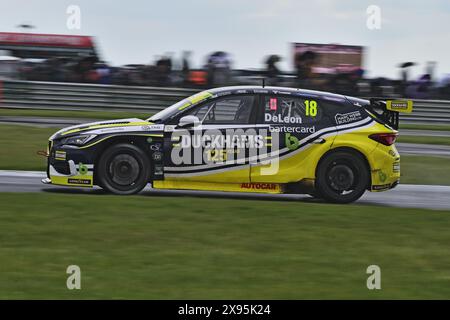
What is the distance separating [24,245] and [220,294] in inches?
91.5

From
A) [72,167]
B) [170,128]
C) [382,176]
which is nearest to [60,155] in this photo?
[72,167]

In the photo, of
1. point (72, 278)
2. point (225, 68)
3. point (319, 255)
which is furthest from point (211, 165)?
point (225, 68)

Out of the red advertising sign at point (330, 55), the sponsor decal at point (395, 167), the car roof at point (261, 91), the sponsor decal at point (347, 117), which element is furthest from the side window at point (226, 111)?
the red advertising sign at point (330, 55)

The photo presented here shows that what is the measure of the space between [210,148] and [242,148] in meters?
0.41

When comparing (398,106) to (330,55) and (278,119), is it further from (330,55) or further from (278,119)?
(330,55)

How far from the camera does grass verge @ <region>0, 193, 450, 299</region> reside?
6480 mm

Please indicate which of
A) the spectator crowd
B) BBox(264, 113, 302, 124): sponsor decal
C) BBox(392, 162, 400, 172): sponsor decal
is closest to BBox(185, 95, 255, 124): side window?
BBox(264, 113, 302, 124): sponsor decal

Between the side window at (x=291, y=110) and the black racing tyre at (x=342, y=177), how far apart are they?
1.93 ft

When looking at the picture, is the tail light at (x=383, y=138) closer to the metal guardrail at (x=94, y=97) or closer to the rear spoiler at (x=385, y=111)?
the rear spoiler at (x=385, y=111)

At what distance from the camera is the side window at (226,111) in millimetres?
10609

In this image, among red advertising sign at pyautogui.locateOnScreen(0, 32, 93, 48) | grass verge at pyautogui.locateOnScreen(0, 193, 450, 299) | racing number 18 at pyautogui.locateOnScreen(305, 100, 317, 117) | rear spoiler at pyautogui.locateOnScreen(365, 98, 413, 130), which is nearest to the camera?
grass verge at pyautogui.locateOnScreen(0, 193, 450, 299)

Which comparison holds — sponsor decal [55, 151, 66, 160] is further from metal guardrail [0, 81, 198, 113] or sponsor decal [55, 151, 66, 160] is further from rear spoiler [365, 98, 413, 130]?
metal guardrail [0, 81, 198, 113]

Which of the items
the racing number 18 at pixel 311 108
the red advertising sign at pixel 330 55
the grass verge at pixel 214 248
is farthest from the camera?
the red advertising sign at pixel 330 55

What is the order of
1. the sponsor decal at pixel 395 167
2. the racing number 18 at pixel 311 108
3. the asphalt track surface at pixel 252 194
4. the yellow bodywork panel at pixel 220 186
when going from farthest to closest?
the asphalt track surface at pixel 252 194 < the sponsor decal at pixel 395 167 < the racing number 18 at pixel 311 108 < the yellow bodywork panel at pixel 220 186
